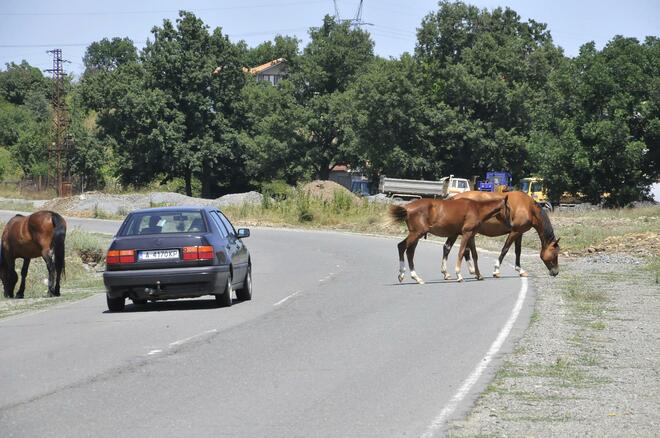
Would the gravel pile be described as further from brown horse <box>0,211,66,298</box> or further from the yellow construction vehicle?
brown horse <box>0,211,66,298</box>

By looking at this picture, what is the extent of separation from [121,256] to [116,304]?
111 centimetres

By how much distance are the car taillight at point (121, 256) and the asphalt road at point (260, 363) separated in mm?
840

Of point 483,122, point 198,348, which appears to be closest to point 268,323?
point 198,348

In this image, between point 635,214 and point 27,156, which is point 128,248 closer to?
point 635,214

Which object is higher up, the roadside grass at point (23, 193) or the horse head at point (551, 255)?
the roadside grass at point (23, 193)

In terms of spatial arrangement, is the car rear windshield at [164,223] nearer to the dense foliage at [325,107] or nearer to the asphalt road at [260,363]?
the asphalt road at [260,363]

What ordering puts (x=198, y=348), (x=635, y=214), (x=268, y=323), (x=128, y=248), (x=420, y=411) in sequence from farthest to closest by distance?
(x=635, y=214)
(x=128, y=248)
(x=268, y=323)
(x=198, y=348)
(x=420, y=411)

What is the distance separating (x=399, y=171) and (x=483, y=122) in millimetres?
7108

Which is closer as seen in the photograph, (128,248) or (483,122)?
(128,248)

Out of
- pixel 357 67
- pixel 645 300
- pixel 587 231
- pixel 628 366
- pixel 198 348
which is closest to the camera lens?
pixel 628 366

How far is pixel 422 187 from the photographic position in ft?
244

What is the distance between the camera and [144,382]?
9836 mm

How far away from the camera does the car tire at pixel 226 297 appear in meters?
17.2

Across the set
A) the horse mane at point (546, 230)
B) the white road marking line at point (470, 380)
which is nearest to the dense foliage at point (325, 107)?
the horse mane at point (546, 230)
